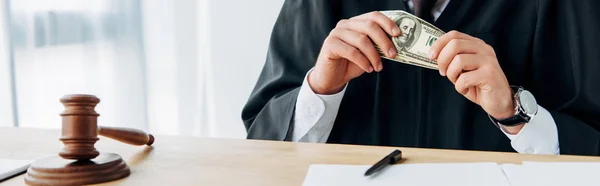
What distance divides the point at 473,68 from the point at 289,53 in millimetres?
554

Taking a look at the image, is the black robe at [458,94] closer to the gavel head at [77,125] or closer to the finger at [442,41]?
the finger at [442,41]

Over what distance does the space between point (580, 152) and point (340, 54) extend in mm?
482

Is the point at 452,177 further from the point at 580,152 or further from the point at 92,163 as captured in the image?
the point at 580,152

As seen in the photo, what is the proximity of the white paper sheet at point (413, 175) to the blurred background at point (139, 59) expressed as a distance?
1663 mm

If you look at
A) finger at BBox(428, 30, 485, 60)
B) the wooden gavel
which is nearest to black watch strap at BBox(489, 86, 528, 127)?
finger at BBox(428, 30, 485, 60)

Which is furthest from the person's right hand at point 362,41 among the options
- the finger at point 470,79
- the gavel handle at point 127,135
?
the gavel handle at point 127,135

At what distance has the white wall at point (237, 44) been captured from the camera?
2363 mm

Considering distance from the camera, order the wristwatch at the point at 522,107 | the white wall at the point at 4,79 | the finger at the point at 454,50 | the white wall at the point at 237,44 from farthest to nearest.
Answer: the white wall at the point at 237,44 → the white wall at the point at 4,79 → the wristwatch at the point at 522,107 → the finger at the point at 454,50

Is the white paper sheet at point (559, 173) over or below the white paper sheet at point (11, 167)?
over

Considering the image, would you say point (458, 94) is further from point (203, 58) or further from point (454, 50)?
point (203, 58)

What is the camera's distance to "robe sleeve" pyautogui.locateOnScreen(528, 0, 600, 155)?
1.27 meters

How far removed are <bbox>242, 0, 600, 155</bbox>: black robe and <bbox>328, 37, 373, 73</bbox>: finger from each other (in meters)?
0.25

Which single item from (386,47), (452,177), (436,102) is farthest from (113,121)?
(452,177)

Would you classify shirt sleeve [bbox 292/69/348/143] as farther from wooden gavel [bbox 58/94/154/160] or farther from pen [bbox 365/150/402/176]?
wooden gavel [bbox 58/94/154/160]
